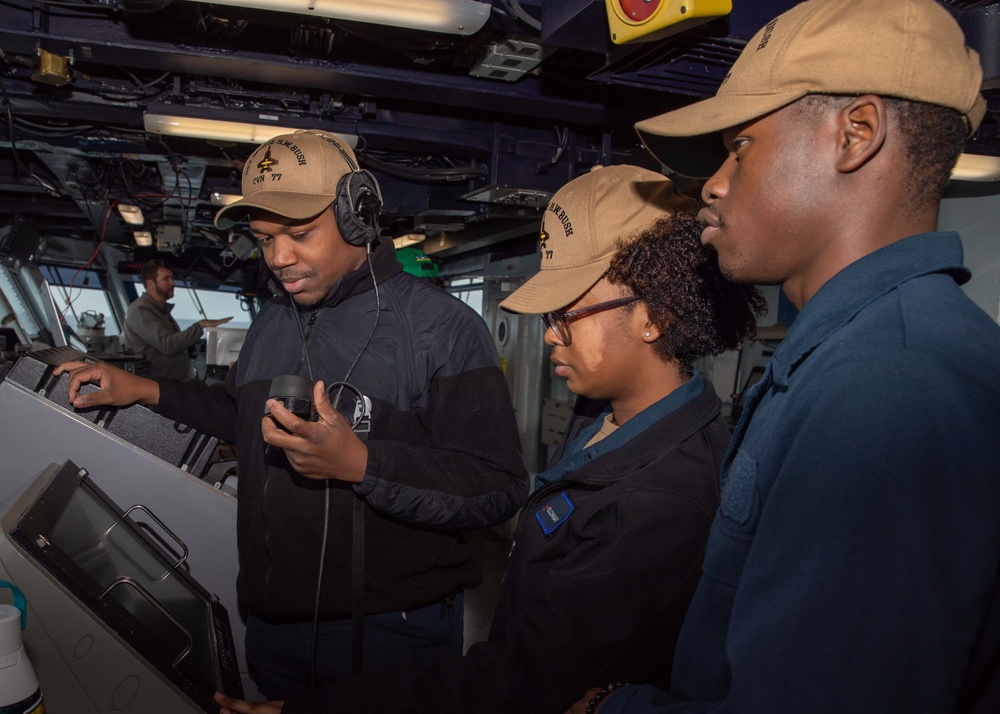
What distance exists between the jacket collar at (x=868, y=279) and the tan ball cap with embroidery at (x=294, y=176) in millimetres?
1164

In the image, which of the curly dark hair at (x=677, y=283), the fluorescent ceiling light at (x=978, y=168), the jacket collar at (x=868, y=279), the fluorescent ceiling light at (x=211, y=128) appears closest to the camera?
the jacket collar at (x=868, y=279)

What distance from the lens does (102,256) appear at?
34.0 feet

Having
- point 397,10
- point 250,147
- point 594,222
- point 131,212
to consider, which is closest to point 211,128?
point 250,147

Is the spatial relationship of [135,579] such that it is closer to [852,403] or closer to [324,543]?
[324,543]

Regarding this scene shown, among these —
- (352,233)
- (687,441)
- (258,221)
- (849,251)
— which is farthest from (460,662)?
(258,221)


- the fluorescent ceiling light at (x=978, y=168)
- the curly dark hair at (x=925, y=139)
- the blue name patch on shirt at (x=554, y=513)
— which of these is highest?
the fluorescent ceiling light at (x=978, y=168)

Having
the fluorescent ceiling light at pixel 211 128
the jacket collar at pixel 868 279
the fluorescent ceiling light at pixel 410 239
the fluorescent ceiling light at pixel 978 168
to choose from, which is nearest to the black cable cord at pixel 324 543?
the jacket collar at pixel 868 279

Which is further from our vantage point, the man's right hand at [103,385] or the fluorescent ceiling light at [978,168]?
the fluorescent ceiling light at [978,168]

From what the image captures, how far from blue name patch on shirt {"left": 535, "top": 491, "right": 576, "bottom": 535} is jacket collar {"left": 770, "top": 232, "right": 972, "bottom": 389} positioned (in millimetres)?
469

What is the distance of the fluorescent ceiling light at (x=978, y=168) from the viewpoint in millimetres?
2785

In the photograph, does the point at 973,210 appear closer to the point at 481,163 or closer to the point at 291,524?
the point at 481,163

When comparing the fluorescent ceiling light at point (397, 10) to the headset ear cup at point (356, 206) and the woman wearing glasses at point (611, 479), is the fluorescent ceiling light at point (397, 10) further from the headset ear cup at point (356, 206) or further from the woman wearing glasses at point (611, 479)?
the woman wearing glasses at point (611, 479)

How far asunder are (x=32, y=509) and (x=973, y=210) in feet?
12.7

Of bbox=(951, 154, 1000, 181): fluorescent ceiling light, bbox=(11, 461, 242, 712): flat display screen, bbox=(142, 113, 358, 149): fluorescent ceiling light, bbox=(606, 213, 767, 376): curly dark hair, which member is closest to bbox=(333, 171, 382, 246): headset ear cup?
bbox=(606, 213, 767, 376): curly dark hair
